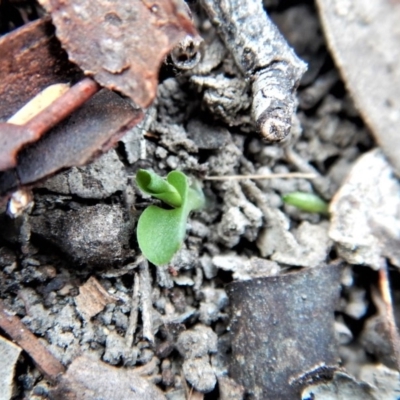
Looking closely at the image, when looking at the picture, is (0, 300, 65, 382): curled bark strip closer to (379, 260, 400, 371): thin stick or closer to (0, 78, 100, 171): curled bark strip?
(0, 78, 100, 171): curled bark strip

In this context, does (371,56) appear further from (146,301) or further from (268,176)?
(146,301)

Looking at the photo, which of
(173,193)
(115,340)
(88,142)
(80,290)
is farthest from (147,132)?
(115,340)

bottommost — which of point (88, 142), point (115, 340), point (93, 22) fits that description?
point (115, 340)

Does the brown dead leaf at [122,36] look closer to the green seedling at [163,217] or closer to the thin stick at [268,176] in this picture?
the green seedling at [163,217]

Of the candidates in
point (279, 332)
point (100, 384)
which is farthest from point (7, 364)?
point (279, 332)

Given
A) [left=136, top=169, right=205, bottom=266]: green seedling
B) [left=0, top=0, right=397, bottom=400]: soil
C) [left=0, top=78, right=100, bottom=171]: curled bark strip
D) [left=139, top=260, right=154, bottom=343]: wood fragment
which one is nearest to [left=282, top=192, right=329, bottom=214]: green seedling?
[left=0, top=0, right=397, bottom=400]: soil

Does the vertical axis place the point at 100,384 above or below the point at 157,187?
below

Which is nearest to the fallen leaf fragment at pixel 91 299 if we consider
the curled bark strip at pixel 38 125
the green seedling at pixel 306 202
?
the curled bark strip at pixel 38 125

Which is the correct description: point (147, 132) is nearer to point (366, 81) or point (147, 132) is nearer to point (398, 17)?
point (366, 81)
